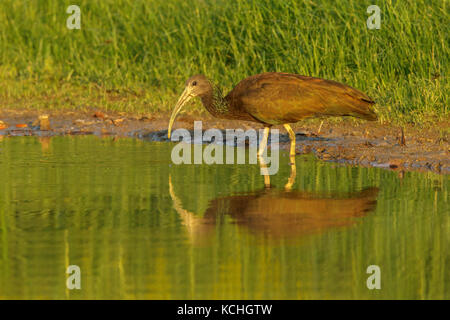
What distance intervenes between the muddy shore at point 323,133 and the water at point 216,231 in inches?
19.0

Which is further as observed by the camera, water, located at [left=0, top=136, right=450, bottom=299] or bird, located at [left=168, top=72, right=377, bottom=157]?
bird, located at [left=168, top=72, right=377, bottom=157]

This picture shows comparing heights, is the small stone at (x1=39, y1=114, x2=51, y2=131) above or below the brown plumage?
above

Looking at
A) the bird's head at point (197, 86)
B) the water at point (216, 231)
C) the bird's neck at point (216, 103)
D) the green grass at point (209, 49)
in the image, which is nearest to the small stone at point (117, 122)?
the green grass at point (209, 49)

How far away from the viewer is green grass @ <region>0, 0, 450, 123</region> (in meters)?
11.5

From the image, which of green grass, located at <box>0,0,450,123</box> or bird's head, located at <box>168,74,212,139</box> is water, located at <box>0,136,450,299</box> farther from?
green grass, located at <box>0,0,450,123</box>

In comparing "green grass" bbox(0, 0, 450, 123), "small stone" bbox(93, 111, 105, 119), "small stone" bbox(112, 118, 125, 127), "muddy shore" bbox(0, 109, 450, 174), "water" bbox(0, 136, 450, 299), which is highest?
"green grass" bbox(0, 0, 450, 123)

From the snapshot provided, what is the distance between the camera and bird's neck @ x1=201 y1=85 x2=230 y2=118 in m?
9.79

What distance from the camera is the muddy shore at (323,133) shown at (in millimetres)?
9047

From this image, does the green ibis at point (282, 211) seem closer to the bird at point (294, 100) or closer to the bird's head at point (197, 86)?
the bird at point (294, 100)

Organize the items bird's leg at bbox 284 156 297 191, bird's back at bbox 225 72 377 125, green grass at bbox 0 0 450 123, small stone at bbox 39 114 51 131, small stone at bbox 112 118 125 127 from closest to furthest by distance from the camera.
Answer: bird's leg at bbox 284 156 297 191 → bird's back at bbox 225 72 377 125 → green grass at bbox 0 0 450 123 → small stone at bbox 39 114 51 131 → small stone at bbox 112 118 125 127

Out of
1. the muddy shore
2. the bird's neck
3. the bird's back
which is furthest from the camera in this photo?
the bird's neck

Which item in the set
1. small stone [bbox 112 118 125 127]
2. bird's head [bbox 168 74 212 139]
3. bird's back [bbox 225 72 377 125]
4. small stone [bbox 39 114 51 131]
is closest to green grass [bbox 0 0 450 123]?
small stone [bbox 112 118 125 127]

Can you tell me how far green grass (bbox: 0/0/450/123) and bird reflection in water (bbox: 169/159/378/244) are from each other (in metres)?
3.36

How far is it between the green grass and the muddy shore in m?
0.37
